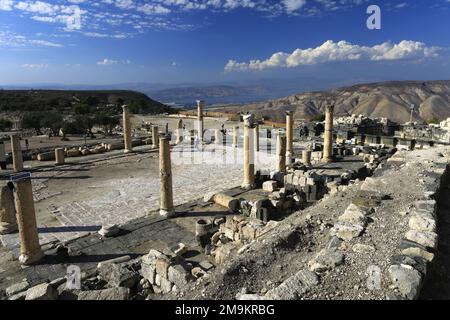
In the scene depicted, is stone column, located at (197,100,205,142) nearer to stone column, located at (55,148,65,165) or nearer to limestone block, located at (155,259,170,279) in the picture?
stone column, located at (55,148,65,165)

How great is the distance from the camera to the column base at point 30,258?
9250 mm

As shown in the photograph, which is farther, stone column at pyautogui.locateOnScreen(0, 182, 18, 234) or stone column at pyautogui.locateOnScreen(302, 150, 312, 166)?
stone column at pyautogui.locateOnScreen(302, 150, 312, 166)

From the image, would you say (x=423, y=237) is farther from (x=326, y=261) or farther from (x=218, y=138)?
(x=218, y=138)

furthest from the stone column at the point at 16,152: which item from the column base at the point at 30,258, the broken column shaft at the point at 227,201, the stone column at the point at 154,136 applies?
the broken column shaft at the point at 227,201

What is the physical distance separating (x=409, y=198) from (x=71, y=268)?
859cm

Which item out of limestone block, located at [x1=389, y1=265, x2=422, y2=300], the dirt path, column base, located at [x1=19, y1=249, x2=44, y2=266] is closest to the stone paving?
column base, located at [x1=19, y1=249, x2=44, y2=266]

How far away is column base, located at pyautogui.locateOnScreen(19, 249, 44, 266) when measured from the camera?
30.3 ft

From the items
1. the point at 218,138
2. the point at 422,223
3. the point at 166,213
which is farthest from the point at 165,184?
the point at 218,138

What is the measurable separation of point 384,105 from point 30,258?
93.6 meters

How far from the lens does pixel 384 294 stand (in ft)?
15.3

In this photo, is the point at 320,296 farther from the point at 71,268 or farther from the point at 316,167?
the point at 316,167

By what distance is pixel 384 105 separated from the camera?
88500 mm

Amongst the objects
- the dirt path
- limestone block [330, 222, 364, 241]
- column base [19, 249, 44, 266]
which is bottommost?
column base [19, 249, 44, 266]

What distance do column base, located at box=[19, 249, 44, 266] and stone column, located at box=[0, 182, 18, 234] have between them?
2583mm
